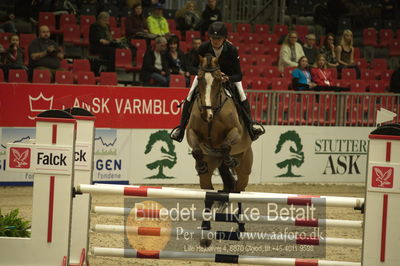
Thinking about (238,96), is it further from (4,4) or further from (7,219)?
(4,4)

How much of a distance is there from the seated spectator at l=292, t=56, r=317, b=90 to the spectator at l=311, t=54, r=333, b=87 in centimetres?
16

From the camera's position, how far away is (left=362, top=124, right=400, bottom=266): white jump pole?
237 inches

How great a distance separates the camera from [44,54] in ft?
45.0

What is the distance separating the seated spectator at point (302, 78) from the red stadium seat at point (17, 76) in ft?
16.9

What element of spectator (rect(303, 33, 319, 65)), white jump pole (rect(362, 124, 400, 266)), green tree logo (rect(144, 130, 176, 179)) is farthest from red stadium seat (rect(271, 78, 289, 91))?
white jump pole (rect(362, 124, 400, 266))

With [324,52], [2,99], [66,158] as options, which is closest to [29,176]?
[2,99]

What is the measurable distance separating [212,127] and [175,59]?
252 inches

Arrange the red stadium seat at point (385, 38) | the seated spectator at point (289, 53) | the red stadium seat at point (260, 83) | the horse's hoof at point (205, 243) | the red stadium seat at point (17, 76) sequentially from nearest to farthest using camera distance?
the horse's hoof at point (205, 243)
the red stadium seat at point (17, 76)
the red stadium seat at point (260, 83)
the seated spectator at point (289, 53)
the red stadium seat at point (385, 38)

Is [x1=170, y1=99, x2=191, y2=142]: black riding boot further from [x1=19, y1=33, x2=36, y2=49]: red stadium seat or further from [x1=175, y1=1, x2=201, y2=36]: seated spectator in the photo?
[x1=175, y1=1, x2=201, y2=36]: seated spectator

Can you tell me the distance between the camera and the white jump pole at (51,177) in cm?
632

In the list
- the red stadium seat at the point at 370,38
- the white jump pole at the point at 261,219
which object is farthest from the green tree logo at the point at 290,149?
the white jump pole at the point at 261,219

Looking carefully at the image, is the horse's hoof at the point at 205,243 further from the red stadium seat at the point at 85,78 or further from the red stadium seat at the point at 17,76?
the red stadium seat at the point at 85,78

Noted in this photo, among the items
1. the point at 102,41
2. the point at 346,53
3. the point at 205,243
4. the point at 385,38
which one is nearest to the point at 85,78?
the point at 102,41

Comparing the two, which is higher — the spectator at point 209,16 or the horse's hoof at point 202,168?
the spectator at point 209,16
